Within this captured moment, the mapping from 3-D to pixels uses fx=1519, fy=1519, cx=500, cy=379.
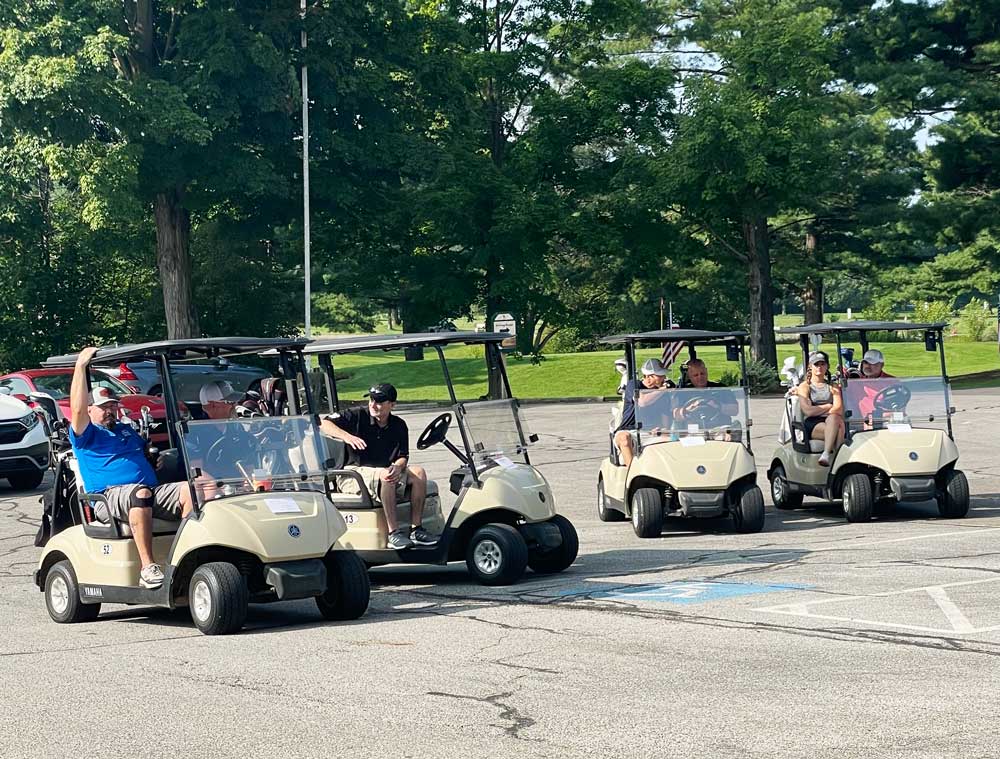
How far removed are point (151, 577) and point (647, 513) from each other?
591 centimetres

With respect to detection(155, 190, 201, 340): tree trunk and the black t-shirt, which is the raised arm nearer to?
the black t-shirt

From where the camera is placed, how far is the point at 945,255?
47562mm

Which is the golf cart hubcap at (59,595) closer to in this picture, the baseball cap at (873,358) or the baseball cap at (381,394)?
the baseball cap at (381,394)

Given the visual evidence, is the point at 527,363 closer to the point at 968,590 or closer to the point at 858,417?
the point at 858,417

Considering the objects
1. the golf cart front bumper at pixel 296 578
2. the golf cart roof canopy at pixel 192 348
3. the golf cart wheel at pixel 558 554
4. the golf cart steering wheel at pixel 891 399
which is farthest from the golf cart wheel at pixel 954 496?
the golf cart front bumper at pixel 296 578

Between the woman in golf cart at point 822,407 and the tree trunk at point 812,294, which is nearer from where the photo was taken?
the woman in golf cart at point 822,407

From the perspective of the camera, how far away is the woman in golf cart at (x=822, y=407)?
16.5 m

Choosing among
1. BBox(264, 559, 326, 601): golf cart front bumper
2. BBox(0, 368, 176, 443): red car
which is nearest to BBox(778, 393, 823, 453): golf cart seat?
BBox(264, 559, 326, 601): golf cart front bumper

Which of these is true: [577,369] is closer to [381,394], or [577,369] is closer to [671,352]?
[671,352]

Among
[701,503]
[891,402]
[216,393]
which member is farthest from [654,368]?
[216,393]

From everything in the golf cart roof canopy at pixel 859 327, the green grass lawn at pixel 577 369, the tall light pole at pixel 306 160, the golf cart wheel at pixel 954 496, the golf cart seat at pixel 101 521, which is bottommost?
the golf cart wheel at pixel 954 496

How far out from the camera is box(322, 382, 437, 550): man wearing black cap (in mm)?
12109

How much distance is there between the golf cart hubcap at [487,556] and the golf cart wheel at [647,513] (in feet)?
10.5

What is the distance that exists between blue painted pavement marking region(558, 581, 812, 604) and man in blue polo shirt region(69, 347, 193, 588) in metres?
2.99
